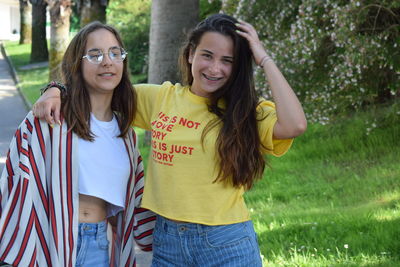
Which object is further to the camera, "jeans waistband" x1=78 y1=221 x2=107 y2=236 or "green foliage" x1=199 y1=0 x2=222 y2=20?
"green foliage" x1=199 y1=0 x2=222 y2=20

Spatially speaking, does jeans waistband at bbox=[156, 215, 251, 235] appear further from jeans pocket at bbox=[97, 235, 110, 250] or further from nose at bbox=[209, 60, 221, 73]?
nose at bbox=[209, 60, 221, 73]

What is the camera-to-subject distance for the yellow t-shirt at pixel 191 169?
296cm

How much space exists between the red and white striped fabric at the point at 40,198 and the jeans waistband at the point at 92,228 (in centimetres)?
5

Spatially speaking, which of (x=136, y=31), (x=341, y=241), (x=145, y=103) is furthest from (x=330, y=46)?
(x=136, y=31)

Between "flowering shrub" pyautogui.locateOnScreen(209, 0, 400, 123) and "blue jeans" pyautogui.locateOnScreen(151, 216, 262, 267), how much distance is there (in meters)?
4.22

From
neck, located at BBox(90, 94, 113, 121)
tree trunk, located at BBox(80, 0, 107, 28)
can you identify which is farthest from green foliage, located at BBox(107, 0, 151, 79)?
neck, located at BBox(90, 94, 113, 121)

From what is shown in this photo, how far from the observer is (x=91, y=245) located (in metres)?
3.04

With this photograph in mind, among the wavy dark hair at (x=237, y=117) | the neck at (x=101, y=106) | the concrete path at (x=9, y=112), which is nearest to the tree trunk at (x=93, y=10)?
the concrete path at (x=9, y=112)

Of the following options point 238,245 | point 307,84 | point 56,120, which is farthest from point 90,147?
point 307,84

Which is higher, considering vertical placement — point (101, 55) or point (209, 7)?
point (101, 55)

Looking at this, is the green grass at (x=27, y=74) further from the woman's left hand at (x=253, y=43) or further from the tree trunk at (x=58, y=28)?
the woman's left hand at (x=253, y=43)

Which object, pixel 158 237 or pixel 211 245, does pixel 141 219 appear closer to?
pixel 158 237

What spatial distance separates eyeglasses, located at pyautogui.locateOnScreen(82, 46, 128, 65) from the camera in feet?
10.3

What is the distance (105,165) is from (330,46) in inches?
208
